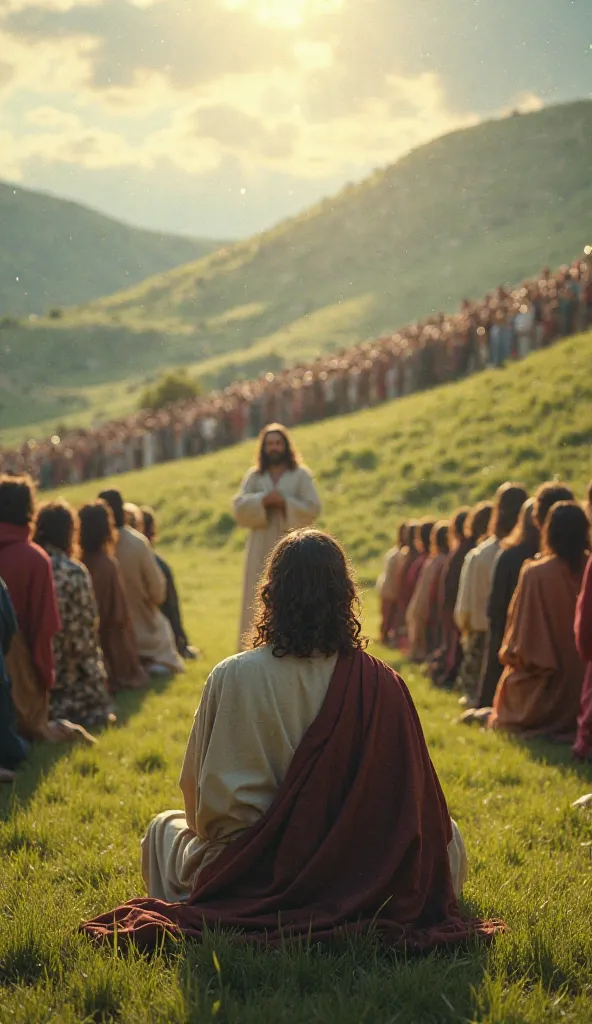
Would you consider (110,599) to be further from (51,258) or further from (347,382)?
(51,258)

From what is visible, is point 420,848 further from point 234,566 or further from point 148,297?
point 148,297

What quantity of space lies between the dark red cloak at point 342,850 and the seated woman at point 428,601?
7.21 m

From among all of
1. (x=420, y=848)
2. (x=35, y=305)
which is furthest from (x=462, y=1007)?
(x=35, y=305)

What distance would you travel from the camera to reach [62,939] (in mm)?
3959

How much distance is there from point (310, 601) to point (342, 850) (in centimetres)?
85

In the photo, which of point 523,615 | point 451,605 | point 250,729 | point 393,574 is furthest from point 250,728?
point 393,574

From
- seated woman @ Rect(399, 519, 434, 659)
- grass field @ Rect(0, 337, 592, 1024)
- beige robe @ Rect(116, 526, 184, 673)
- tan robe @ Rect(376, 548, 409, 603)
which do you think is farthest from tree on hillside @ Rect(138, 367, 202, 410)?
beige robe @ Rect(116, 526, 184, 673)

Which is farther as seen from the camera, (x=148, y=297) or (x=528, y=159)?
(x=148, y=297)

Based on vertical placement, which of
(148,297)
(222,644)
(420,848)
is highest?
(148,297)

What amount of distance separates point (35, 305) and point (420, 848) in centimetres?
18096

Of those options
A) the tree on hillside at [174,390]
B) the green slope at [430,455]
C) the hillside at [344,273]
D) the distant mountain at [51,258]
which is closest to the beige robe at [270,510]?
the green slope at [430,455]

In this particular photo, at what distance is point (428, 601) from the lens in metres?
11.5

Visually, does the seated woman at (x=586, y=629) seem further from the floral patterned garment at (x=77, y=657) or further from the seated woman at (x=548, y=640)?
the floral patterned garment at (x=77, y=657)

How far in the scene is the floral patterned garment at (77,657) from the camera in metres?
8.24
